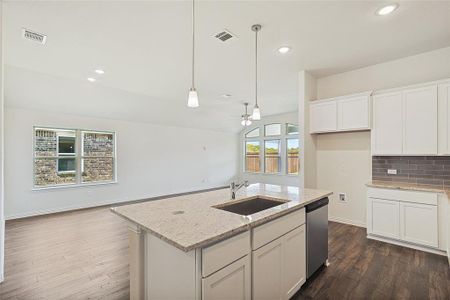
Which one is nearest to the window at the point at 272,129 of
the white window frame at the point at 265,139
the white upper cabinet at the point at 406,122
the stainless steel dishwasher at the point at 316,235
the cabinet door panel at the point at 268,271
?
the white window frame at the point at 265,139

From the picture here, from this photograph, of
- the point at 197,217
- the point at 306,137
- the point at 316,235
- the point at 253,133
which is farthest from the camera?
the point at 253,133

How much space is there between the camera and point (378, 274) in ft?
7.98

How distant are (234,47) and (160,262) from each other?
2.76 meters

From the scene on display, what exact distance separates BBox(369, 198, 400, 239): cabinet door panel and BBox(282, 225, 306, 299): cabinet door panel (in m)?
1.90

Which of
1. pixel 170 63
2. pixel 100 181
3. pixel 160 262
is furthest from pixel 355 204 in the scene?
pixel 100 181

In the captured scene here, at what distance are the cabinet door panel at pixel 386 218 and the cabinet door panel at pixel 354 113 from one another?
1225 millimetres

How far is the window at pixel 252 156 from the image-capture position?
878 cm

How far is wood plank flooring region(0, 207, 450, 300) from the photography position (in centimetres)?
214

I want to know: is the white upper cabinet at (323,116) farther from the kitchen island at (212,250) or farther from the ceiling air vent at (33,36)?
the ceiling air vent at (33,36)

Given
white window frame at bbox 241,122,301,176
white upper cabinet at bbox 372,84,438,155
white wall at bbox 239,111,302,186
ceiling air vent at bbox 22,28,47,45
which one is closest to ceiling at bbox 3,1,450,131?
ceiling air vent at bbox 22,28,47,45

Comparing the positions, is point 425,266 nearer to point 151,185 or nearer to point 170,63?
point 170,63

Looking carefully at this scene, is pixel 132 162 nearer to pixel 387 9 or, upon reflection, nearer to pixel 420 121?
pixel 387 9

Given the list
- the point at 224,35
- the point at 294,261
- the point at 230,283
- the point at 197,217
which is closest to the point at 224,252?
the point at 230,283

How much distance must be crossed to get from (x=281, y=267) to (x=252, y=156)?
7257mm
